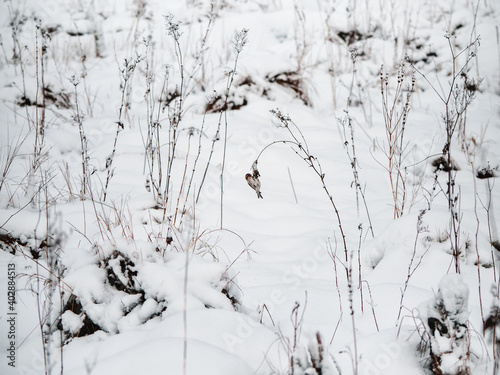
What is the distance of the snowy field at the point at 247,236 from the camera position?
97cm

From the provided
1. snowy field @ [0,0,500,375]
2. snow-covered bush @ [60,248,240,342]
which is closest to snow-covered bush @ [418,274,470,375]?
snowy field @ [0,0,500,375]

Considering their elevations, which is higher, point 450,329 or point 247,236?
point 450,329

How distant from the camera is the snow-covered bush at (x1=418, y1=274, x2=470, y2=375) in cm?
90

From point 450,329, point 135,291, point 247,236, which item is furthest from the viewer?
point 247,236

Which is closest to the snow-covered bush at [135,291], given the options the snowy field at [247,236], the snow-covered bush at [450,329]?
the snowy field at [247,236]

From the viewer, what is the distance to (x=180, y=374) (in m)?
0.81

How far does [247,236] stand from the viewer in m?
1.86

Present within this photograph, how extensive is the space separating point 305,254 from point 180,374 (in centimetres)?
100

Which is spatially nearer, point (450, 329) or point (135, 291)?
point (450, 329)

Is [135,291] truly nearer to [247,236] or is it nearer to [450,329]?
[247,236]

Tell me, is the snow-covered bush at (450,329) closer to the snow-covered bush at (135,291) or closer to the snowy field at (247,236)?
the snowy field at (247,236)

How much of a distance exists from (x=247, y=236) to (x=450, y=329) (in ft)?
3.54

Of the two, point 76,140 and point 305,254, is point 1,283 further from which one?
point 76,140

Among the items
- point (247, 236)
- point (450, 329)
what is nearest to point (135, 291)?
point (247, 236)
